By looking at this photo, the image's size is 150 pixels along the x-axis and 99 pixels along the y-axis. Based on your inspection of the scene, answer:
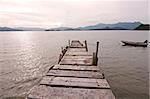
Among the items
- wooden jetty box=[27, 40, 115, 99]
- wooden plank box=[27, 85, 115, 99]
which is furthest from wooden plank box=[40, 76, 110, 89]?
wooden plank box=[27, 85, 115, 99]

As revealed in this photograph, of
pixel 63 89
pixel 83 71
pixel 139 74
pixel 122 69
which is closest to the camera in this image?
pixel 63 89

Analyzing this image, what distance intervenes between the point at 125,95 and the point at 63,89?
24.5 feet

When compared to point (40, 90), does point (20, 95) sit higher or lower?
lower

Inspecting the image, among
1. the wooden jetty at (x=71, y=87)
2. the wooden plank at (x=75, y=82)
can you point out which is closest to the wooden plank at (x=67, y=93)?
the wooden jetty at (x=71, y=87)

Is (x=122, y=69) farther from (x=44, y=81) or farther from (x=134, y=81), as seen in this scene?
(x=44, y=81)

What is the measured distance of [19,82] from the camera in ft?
52.8

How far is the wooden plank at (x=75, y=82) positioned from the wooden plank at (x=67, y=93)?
0.44m

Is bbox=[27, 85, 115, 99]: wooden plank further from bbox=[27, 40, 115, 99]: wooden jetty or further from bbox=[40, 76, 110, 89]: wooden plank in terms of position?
bbox=[40, 76, 110, 89]: wooden plank

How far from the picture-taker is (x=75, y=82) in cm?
860

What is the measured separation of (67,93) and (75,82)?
4.85 feet

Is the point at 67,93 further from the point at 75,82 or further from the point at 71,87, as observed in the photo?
the point at 75,82

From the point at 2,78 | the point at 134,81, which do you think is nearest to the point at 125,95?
the point at 134,81

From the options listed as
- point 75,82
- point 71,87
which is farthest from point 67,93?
point 75,82

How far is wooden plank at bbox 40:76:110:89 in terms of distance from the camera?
8.05 m
